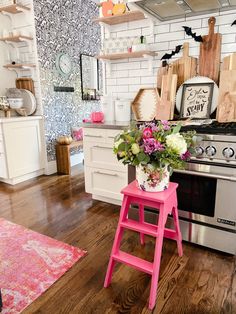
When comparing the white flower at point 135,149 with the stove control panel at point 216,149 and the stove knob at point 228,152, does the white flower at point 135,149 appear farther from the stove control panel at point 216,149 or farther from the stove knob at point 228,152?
the stove knob at point 228,152

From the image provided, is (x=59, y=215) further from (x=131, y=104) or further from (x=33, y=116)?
(x=33, y=116)

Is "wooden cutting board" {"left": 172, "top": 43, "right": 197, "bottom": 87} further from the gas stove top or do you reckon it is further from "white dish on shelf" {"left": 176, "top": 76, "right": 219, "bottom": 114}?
the gas stove top

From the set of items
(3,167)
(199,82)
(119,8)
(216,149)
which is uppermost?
(119,8)

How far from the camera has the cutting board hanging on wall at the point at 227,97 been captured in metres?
1.83

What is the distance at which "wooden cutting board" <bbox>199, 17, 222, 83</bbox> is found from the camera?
2057 millimetres

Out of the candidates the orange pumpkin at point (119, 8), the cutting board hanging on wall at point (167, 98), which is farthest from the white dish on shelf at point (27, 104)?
the cutting board hanging on wall at point (167, 98)

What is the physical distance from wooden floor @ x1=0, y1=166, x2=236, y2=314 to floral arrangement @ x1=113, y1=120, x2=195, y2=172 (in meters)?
0.78

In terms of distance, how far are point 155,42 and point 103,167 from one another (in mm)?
1383

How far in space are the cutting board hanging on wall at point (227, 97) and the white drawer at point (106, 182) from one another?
1037mm

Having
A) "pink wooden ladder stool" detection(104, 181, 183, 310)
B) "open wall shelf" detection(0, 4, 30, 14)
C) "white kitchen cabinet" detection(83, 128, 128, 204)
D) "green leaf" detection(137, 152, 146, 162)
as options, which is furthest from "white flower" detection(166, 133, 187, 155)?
"open wall shelf" detection(0, 4, 30, 14)

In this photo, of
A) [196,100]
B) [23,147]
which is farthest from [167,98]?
[23,147]

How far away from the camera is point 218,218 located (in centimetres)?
171

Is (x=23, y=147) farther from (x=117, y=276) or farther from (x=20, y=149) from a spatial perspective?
(x=117, y=276)

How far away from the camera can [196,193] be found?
1.78m
